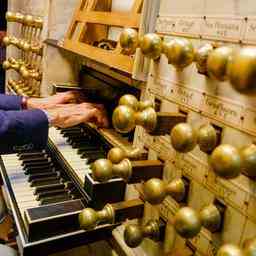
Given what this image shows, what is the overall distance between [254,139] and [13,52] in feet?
7.07

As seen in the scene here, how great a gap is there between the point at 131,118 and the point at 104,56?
1.67 feet

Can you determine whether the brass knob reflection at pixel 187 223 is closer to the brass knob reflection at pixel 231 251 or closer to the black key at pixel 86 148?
the brass knob reflection at pixel 231 251

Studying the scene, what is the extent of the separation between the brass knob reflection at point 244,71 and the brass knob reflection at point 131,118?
8.8 inches

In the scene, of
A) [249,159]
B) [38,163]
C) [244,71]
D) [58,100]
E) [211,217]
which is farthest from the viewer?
[58,100]

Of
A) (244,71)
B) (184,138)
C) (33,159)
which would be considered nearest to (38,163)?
(33,159)

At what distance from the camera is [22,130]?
3.29 feet

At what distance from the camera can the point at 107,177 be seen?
54cm

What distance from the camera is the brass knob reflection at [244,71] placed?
0.26m

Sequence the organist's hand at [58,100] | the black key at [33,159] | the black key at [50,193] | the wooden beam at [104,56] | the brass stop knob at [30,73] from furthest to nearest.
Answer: the brass stop knob at [30,73], the organist's hand at [58,100], the black key at [33,159], the black key at [50,193], the wooden beam at [104,56]

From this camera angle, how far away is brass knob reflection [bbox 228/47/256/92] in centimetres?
26

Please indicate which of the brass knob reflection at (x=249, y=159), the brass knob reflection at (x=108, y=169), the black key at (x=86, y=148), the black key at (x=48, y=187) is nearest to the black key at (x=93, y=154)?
the black key at (x=86, y=148)

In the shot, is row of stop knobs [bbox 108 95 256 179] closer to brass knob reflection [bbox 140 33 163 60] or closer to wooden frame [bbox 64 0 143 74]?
brass knob reflection [bbox 140 33 163 60]

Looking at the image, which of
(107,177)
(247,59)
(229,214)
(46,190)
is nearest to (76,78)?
(46,190)

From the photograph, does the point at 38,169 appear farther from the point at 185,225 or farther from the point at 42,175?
the point at 185,225
